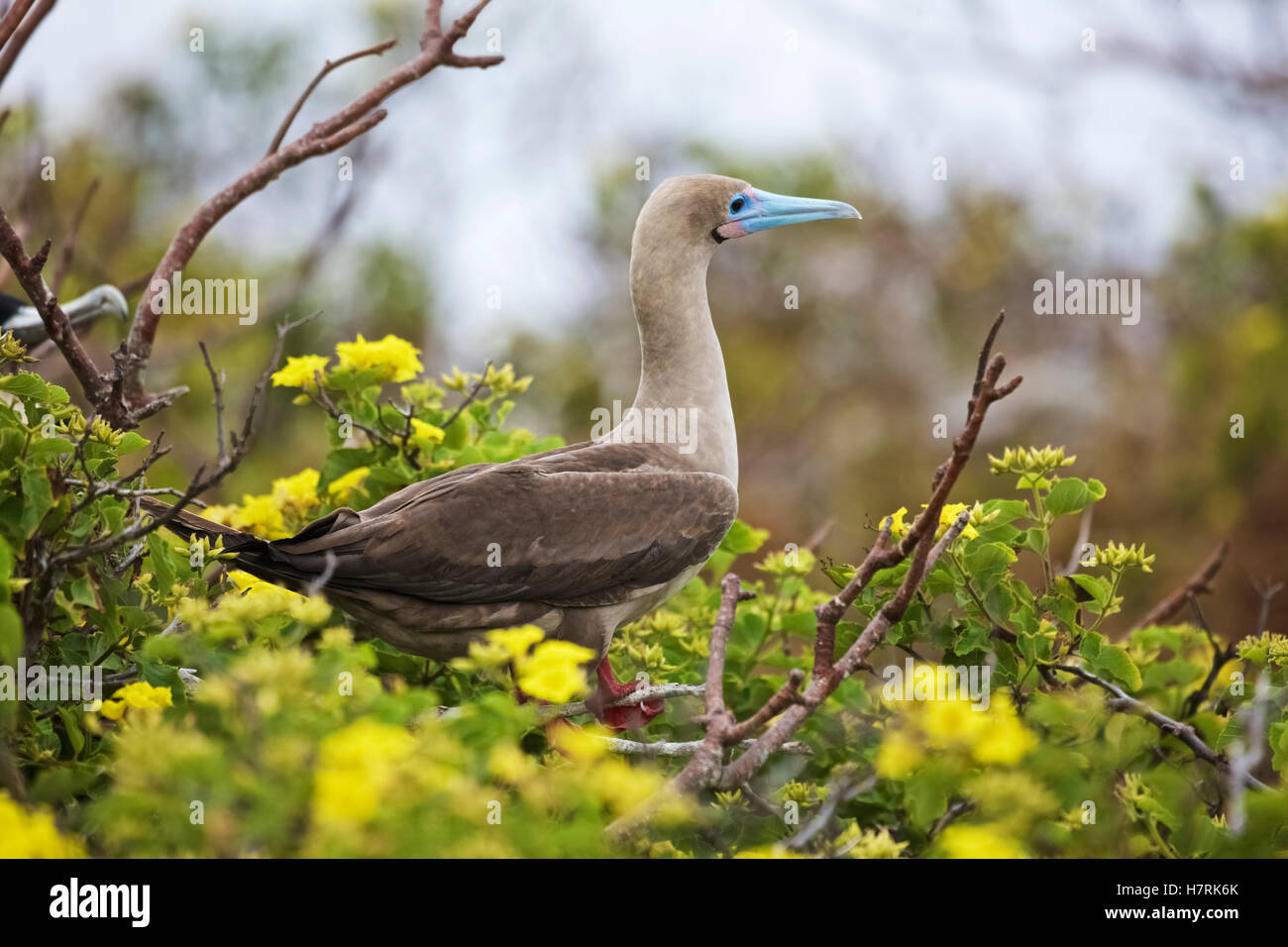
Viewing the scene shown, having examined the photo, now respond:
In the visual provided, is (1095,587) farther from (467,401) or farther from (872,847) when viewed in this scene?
(467,401)

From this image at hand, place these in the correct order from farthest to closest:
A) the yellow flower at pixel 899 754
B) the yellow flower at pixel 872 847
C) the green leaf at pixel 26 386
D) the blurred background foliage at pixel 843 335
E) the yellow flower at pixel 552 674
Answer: the blurred background foliage at pixel 843 335
the green leaf at pixel 26 386
the yellow flower at pixel 872 847
the yellow flower at pixel 899 754
the yellow flower at pixel 552 674

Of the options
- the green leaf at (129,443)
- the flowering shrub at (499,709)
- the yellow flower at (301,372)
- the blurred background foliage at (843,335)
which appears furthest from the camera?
the blurred background foliage at (843,335)

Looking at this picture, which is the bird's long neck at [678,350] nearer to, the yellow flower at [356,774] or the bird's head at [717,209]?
the bird's head at [717,209]

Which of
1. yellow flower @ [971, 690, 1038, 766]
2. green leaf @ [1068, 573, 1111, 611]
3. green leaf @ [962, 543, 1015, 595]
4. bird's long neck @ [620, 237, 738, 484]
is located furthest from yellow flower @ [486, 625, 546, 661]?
bird's long neck @ [620, 237, 738, 484]

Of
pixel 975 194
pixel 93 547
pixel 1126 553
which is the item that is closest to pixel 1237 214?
pixel 975 194

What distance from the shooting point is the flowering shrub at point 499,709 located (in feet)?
5.86

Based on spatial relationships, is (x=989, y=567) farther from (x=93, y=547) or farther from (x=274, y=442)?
(x=274, y=442)

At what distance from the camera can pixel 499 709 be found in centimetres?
210

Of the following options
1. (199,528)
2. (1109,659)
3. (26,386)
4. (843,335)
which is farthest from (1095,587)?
(843,335)

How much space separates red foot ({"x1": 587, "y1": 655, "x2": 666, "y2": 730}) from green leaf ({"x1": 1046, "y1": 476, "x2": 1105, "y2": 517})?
117 centimetres

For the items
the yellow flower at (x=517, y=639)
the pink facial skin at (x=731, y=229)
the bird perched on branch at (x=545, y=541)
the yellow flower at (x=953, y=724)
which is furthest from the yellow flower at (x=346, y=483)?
the yellow flower at (x=953, y=724)

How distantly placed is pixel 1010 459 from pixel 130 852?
223cm

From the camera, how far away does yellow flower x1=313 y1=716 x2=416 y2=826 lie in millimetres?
1609

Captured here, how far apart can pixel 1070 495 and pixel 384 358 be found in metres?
2.09
